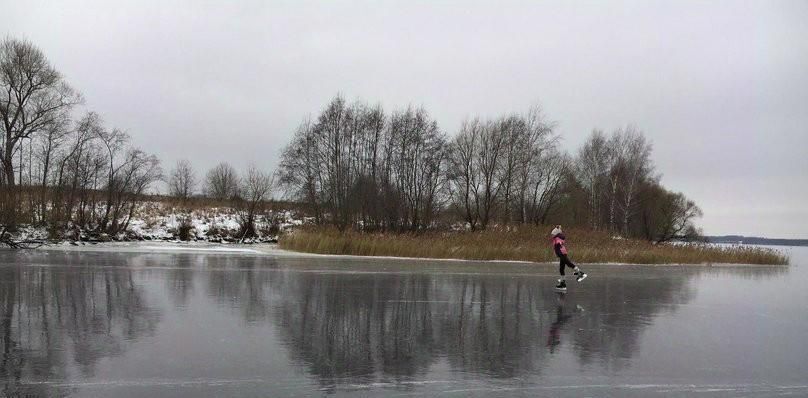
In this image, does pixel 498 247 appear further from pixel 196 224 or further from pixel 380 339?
pixel 196 224

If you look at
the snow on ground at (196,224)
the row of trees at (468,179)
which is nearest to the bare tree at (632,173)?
the row of trees at (468,179)

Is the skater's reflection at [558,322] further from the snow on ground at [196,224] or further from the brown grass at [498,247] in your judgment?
the snow on ground at [196,224]

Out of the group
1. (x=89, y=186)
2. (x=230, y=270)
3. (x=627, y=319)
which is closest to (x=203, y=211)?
(x=89, y=186)

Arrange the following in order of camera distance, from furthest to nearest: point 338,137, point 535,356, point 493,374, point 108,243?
point 338,137 → point 108,243 → point 535,356 → point 493,374

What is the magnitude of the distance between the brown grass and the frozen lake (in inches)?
422

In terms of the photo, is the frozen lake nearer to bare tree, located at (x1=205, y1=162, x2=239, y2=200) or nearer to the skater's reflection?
the skater's reflection

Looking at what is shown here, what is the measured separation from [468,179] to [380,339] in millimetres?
38465

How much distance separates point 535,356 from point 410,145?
114 feet

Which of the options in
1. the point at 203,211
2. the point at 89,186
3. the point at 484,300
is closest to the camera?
the point at 484,300

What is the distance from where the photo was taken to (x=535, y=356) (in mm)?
6152

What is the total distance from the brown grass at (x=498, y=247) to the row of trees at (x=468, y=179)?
390 inches

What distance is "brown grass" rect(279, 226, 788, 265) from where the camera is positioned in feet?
77.1

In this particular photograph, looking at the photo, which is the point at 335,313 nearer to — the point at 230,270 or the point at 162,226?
the point at 230,270

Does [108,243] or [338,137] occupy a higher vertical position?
[338,137]
